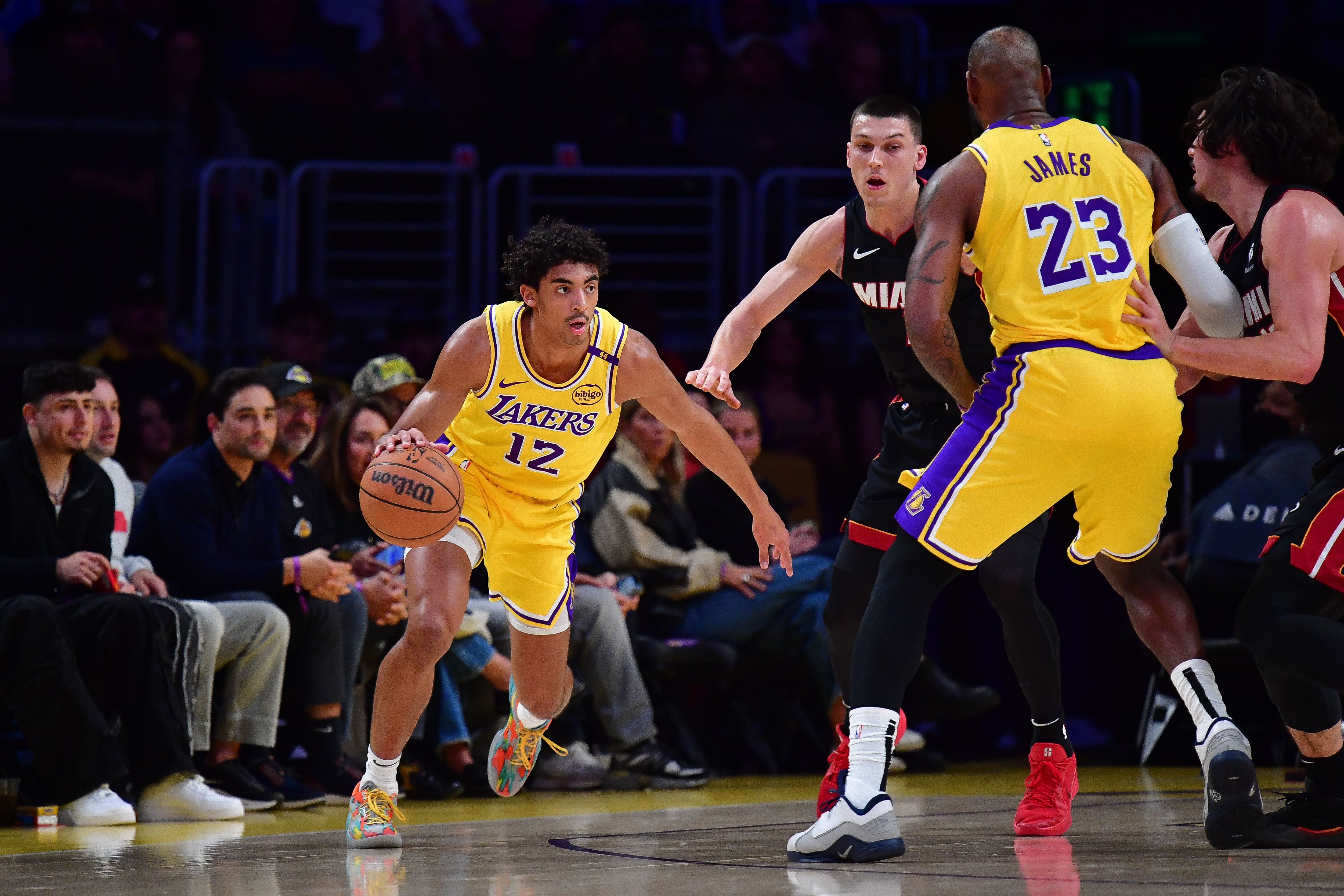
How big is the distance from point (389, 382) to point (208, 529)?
1198 mm

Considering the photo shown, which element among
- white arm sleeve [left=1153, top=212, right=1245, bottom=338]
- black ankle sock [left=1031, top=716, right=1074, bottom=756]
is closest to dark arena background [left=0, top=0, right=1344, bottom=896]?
black ankle sock [left=1031, top=716, right=1074, bottom=756]

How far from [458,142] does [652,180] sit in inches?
47.1

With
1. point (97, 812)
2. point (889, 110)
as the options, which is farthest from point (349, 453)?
point (889, 110)

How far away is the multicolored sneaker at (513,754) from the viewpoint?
519 centimetres

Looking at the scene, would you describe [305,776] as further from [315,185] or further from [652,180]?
[652,180]

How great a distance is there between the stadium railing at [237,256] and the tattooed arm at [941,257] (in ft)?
18.4

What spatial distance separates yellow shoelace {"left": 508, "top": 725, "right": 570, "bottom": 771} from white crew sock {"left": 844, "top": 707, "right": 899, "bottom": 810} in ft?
5.66

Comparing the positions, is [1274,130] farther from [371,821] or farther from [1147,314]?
[371,821]

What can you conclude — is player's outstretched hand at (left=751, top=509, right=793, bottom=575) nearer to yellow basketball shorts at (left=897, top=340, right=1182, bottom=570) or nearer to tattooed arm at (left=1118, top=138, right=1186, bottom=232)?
yellow basketball shorts at (left=897, top=340, right=1182, bottom=570)

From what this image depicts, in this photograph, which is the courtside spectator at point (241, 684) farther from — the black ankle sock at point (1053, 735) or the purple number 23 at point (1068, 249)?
the purple number 23 at point (1068, 249)

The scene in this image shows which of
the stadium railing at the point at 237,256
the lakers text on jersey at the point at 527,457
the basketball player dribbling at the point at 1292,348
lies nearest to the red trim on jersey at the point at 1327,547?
the basketball player dribbling at the point at 1292,348

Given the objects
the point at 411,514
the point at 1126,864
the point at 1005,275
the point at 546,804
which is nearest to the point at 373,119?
the point at 546,804

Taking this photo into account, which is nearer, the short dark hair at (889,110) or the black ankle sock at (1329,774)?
the black ankle sock at (1329,774)

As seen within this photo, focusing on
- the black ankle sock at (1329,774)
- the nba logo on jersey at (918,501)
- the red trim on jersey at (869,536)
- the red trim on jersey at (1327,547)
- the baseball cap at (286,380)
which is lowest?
the black ankle sock at (1329,774)
